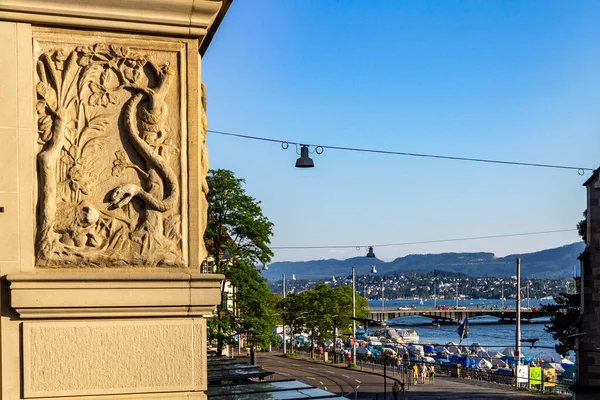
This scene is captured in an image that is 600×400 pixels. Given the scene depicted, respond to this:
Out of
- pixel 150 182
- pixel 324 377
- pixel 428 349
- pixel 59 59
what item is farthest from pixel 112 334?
pixel 428 349

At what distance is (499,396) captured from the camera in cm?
4984

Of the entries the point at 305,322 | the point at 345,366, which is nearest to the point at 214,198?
the point at 345,366

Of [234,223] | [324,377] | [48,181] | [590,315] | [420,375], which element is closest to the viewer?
[48,181]

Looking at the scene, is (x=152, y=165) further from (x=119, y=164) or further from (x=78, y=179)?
(x=78, y=179)

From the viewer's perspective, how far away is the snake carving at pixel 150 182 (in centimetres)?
415

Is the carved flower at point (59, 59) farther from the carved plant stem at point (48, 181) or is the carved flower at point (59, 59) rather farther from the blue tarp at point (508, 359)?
the blue tarp at point (508, 359)

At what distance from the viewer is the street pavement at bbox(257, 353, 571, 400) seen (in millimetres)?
48428

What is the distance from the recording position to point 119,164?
13.7ft

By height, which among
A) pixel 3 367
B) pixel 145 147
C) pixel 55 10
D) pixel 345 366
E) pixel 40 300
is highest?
pixel 55 10

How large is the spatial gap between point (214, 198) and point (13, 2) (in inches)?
1544

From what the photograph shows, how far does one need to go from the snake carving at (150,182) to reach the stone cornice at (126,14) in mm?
311

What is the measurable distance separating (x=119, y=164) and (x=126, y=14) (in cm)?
69

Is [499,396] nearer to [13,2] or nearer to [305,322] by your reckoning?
[305,322]

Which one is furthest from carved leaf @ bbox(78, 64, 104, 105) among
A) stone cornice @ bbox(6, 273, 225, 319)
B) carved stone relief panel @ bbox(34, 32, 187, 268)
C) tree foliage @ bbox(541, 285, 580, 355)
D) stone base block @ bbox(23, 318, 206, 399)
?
tree foliage @ bbox(541, 285, 580, 355)
